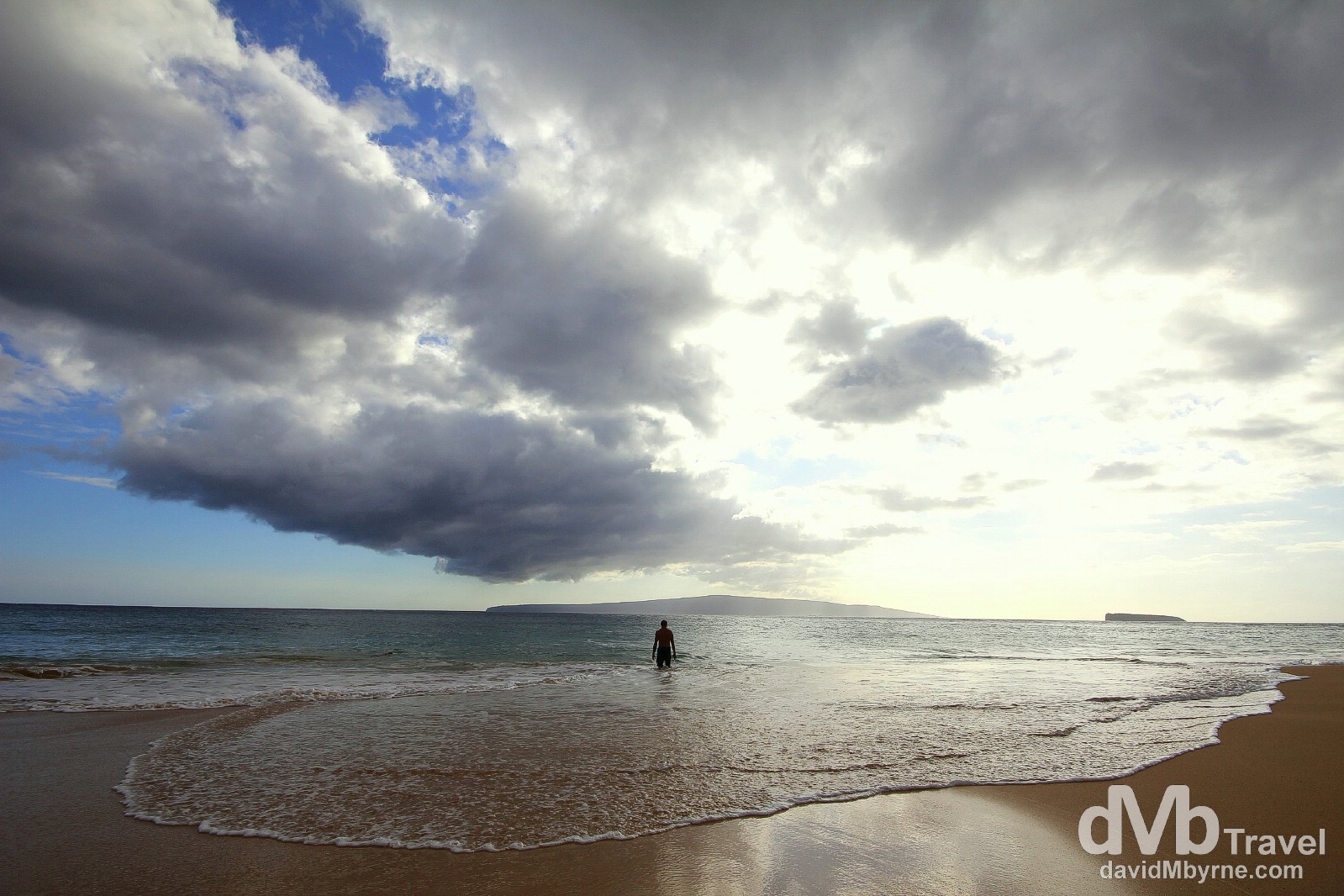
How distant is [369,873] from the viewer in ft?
19.0

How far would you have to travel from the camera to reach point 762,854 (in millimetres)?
6223

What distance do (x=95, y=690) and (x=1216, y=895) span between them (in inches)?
1028

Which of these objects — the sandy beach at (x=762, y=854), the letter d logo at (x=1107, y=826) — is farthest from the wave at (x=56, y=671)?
the letter d logo at (x=1107, y=826)

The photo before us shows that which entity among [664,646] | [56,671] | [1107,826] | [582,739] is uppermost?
[1107,826]

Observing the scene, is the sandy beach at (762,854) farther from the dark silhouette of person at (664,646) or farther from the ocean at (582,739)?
the dark silhouette of person at (664,646)
